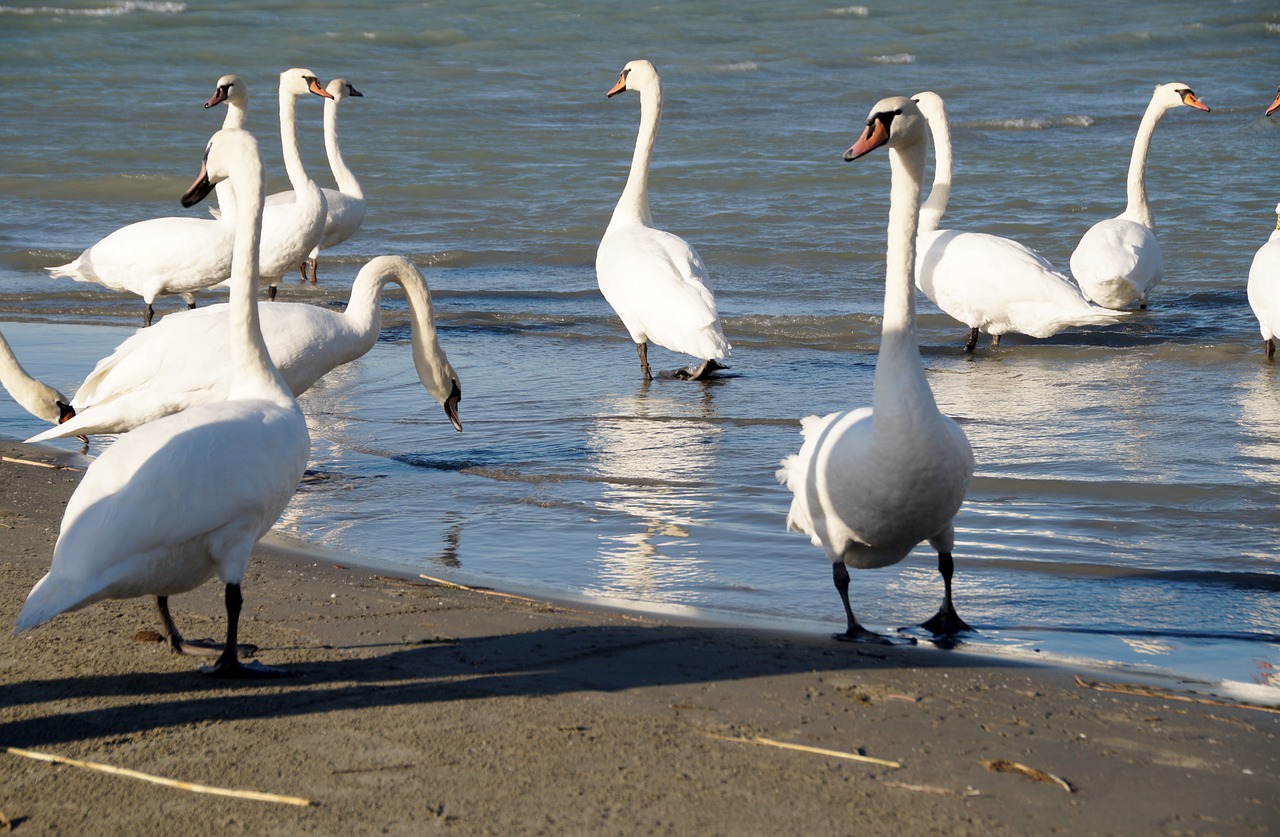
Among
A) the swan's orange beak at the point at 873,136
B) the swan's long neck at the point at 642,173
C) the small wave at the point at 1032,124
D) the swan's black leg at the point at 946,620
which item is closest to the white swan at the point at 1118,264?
the swan's long neck at the point at 642,173

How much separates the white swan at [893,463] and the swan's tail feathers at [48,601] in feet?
7.28

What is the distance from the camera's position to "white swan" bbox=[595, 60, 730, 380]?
927 cm

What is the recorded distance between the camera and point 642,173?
1109cm

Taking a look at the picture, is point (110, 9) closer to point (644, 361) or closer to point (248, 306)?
point (644, 361)

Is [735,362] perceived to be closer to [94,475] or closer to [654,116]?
[654,116]

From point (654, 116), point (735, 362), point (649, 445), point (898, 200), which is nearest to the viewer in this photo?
point (898, 200)

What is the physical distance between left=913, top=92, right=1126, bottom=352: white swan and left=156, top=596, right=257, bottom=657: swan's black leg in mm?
6967

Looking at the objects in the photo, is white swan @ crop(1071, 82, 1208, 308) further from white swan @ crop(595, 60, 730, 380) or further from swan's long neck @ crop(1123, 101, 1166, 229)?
white swan @ crop(595, 60, 730, 380)

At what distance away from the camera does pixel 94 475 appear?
406 centimetres

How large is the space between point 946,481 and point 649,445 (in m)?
3.10

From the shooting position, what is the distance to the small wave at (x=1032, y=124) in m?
21.8

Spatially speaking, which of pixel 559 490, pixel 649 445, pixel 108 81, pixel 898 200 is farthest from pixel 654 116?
pixel 108 81

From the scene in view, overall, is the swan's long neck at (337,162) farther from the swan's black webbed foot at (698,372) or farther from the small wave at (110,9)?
the small wave at (110,9)

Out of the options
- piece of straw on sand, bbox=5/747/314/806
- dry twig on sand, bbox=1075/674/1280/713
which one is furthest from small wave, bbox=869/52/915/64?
piece of straw on sand, bbox=5/747/314/806
